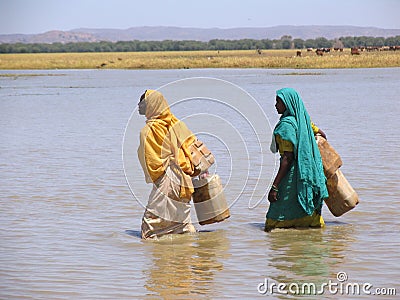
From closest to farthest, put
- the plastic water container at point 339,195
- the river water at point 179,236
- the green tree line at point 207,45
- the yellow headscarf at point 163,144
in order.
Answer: the river water at point 179,236
the yellow headscarf at point 163,144
the plastic water container at point 339,195
the green tree line at point 207,45

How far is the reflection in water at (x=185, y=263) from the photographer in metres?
5.81

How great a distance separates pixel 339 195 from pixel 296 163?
0.74 metres

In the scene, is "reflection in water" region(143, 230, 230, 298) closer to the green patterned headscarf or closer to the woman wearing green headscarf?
the woman wearing green headscarf

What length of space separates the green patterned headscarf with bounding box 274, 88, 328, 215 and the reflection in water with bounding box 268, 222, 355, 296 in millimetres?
357

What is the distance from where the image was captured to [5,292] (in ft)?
19.1

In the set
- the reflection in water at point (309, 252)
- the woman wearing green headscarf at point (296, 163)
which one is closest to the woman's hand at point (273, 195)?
the woman wearing green headscarf at point (296, 163)

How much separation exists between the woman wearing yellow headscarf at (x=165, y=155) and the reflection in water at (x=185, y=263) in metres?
0.33

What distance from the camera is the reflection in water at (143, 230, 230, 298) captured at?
5.81 metres

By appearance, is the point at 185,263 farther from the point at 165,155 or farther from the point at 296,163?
the point at 296,163

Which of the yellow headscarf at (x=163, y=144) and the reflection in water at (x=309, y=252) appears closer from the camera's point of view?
the reflection in water at (x=309, y=252)

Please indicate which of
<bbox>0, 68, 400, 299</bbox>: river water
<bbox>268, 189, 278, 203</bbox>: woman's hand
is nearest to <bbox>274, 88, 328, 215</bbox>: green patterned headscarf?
<bbox>268, 189, 278, 203</bbox>: woman's hand

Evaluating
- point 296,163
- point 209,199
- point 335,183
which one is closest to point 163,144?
Answer: point 209,199

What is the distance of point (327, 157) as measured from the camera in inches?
280

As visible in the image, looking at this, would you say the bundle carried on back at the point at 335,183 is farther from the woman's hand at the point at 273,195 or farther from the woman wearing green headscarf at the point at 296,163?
the woman's hand at the point at 273,195
